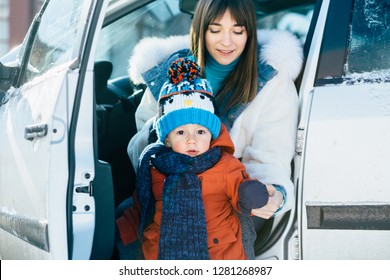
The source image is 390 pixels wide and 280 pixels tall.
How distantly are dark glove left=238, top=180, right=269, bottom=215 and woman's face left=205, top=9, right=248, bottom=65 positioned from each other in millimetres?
707

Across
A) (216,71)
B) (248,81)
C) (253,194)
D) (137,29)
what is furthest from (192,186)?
(137,29)

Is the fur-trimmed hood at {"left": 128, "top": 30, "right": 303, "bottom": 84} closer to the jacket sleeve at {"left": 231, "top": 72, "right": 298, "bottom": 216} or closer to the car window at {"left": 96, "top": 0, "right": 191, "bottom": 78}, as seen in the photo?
the jacket sleeve at {"left": 231, "top": 72, "right": 298, "bottom": 216}

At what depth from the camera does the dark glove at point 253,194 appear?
8.39 feet

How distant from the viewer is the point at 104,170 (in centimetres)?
265

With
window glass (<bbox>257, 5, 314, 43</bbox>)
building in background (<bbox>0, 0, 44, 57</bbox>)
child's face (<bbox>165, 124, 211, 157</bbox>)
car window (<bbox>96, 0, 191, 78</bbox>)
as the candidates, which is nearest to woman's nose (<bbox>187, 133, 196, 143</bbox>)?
child's face (<bbox>165, 124, 211, 157</bbox>)

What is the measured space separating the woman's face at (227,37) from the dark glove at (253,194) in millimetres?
707

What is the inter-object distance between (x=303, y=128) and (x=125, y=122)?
4.59 feet

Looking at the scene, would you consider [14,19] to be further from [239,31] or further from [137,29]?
[239,31]

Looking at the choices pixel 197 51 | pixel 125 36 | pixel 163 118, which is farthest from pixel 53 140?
pixel 125 36

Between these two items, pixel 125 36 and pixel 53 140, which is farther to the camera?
pixel 125 36

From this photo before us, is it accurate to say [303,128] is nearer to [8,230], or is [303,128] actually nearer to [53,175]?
[53,175]

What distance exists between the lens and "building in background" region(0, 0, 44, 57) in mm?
16547

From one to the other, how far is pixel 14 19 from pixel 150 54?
46.6ft

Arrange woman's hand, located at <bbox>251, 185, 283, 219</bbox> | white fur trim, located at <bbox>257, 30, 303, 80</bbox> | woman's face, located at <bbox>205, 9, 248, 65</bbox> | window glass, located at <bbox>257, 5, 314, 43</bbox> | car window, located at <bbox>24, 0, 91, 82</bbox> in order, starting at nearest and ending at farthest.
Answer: woman's hand, located at <bbox>251, 185, 283, 219</bbox> → car window, located at <bbox>24, 0, 91, 82</bbox> → white fur trim, located at <bbox>257, 30, 303, 80</bbox> → woman's face, located at <bbox>205, 9, 248, 65</bbox> → window glass, located at <bbox>257, 5, 314, 43</bbox>
